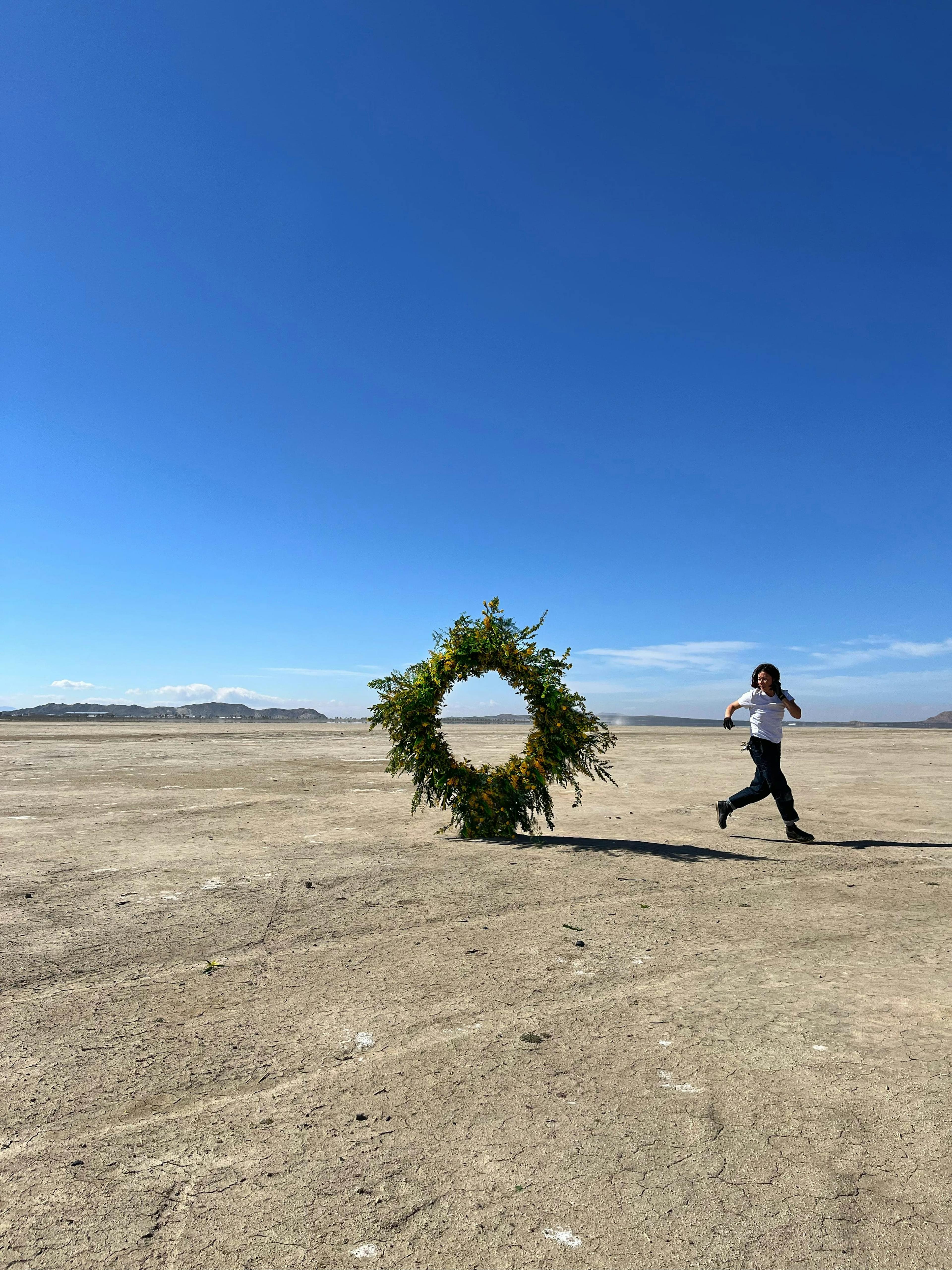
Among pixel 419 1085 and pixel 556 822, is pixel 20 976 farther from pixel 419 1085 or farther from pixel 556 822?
pixel 556 822

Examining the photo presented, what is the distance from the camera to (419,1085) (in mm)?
3236


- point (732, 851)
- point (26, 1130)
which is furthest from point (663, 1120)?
point (732, 851)

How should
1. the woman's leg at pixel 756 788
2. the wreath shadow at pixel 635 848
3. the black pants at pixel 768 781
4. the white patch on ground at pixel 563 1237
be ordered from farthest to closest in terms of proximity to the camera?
the woman's leg at pixel 756 788, the black pants at pixel 768 781, the wreath shadow at pixel 635 848, the white patch on ground at pixel 563 1237

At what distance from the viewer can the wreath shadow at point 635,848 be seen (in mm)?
7910

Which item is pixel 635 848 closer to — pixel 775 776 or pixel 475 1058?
pixel 775 776

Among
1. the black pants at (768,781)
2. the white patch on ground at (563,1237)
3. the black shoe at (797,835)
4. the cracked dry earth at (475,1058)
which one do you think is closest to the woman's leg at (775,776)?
the black pants at (768,781)

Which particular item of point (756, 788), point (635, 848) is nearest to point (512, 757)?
point (635, 848)

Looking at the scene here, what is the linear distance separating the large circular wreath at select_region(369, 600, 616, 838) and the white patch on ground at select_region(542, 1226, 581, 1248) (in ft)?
21.4

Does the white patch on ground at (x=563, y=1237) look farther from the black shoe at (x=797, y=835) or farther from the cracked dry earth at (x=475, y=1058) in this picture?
the black shoe at (x=797, y=835)

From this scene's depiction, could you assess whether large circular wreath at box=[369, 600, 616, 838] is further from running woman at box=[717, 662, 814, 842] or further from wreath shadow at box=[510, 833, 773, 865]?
running woman at box=[717, 662, 814, 842]

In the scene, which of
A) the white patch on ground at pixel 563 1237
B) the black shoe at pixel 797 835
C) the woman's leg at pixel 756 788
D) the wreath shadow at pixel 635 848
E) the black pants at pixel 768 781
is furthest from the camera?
the woman's leg at pixel 756 788

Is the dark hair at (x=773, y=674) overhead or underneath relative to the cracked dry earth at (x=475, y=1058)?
overhead

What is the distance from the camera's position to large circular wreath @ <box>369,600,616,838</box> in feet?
29.5

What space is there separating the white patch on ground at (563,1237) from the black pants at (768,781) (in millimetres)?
7498
